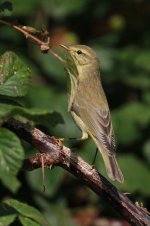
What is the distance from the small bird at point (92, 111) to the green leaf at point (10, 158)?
160cm

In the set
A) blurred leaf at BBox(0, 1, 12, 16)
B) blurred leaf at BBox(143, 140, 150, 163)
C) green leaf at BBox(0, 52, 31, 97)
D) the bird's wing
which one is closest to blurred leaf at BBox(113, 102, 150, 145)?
blurred leaf at BBox(143, 140, 150, 163)

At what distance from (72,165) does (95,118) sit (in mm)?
1841

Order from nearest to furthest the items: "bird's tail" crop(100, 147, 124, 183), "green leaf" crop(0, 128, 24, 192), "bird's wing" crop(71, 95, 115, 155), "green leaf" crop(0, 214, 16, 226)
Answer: "green leaf" crop(0, 128, 24, 192), "green leaf" crop(0, 214, 16, 226), "bird's tail" crop(100, 147, 124, 183), "bird's wing" crop(71, 95, 115, 155)

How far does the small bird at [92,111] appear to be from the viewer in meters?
4.45

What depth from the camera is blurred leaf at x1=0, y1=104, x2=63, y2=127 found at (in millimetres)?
2507

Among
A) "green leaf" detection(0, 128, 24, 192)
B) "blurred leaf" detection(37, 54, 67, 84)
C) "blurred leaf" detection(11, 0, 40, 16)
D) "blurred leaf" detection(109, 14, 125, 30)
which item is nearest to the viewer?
"green leaf" detection(0, 128, 24, 192)

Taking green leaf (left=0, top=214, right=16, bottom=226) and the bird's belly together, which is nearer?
green leaf (left=0, top=214, right=16, bottom=226)

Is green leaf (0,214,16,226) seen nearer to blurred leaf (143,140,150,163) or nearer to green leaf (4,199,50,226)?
green leaf (4,199,50,226)

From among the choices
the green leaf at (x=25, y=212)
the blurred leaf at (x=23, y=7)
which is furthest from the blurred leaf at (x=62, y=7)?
the green leaf at (x=25, y=212)

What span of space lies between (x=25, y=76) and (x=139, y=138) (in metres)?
4.62

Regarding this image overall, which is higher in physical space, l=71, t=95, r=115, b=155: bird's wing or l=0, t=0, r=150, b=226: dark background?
l=71, t=95, r=115, b=155: bird's wing

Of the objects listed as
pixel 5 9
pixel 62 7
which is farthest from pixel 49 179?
pixel 5 9

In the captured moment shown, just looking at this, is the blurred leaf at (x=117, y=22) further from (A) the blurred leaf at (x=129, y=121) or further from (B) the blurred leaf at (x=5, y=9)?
(B) the blurred leaf at (x=5, y=9)

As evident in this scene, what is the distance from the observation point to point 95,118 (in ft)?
16.5
